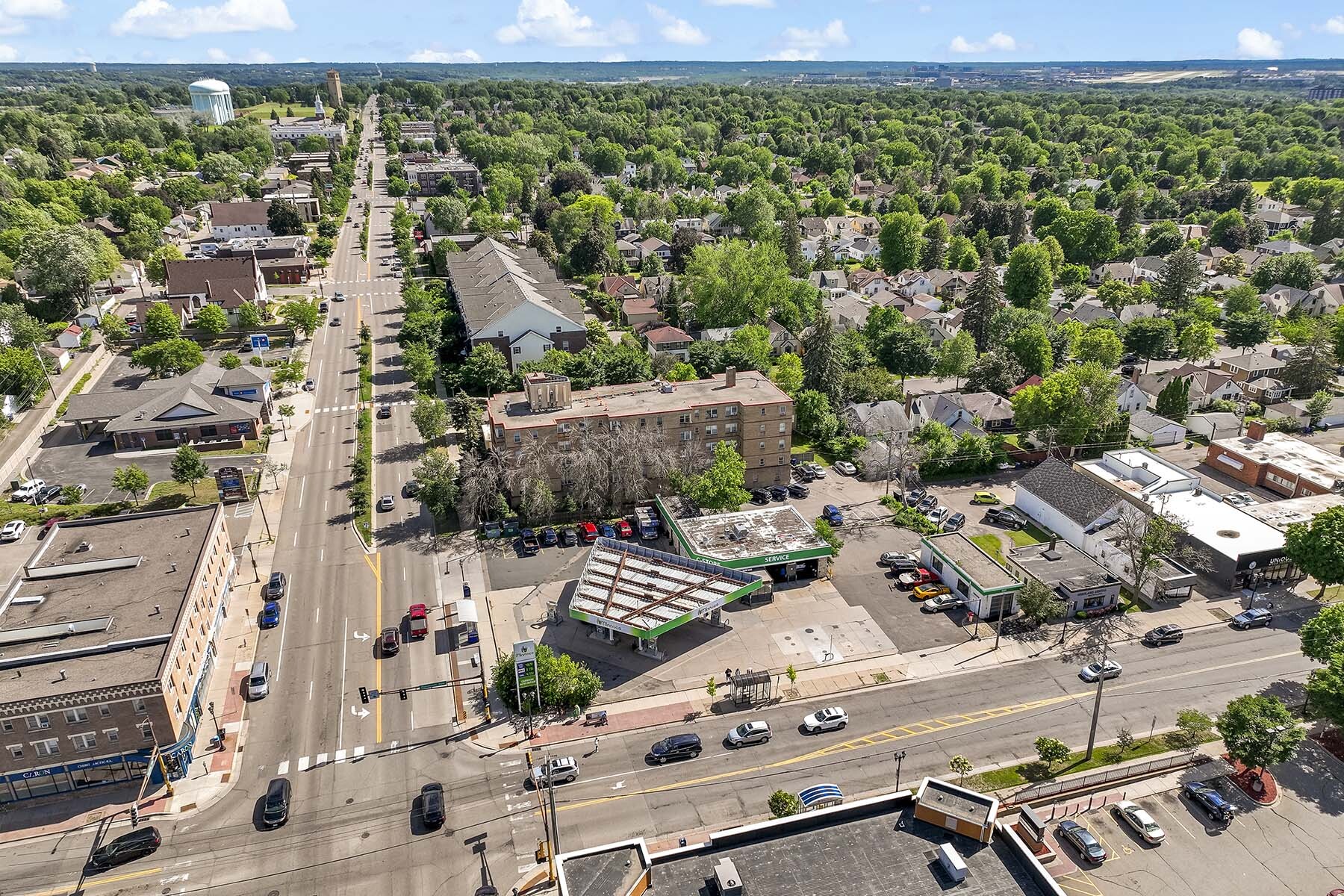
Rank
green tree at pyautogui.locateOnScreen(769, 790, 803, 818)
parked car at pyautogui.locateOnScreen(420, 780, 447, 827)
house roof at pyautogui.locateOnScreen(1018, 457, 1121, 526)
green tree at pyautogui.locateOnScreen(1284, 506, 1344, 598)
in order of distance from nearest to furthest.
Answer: green tree at pyautogui.locateOnScreen(769, 790, 803, 818)
parked car at pyautogui.locateOnScreen(420, 780, 447, 827)
green tree at pyautogui.locateOnScreen(1284, 506, 1344, 598)
house roof at pyautogui.locateOnScreen(1018, 457, 1121, 526)

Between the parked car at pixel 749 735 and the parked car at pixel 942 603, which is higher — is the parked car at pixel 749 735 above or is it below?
below

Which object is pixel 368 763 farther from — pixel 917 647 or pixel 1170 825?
pixel 1170 825

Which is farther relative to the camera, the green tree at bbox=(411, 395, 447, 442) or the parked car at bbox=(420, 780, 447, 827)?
the green tree at bbox=(411, 395, 447, 442)

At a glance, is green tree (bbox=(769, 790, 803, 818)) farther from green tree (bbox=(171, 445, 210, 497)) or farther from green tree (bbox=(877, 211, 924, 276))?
green tree (bbox=(877, 211, 924, 276))

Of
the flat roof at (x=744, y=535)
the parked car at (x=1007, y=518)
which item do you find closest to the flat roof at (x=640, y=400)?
the flat roof at (x=744, y=535)

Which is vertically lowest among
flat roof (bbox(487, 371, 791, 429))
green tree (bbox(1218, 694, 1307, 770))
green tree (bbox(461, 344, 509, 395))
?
green tree (bbox(1218, 694, 1307, 770))

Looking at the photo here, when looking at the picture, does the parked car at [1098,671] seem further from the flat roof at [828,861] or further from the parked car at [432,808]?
the parked car at [432,808]

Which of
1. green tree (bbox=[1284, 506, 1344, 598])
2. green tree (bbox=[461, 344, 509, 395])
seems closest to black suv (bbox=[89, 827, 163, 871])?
green tree (bbox=[461, 344, 509, 395])
